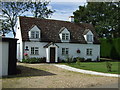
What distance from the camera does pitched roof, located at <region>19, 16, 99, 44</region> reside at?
26322 mm

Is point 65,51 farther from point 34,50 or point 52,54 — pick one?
point 34,50

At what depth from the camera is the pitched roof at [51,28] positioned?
1036 inches

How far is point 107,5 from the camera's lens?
46719 mm

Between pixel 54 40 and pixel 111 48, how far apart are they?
12807mm

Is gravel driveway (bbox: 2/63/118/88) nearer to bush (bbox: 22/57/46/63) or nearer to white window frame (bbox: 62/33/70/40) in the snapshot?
bush (bbox: 22/57/46/63)

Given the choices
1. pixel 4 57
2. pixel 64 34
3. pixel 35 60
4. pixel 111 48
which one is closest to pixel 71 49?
pixel 64 34

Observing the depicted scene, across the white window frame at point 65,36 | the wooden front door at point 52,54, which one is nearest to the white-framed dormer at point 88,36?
the white window frame at point 65,36

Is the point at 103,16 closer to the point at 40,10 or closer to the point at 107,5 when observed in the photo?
the point at 107,5

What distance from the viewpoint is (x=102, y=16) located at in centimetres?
4697

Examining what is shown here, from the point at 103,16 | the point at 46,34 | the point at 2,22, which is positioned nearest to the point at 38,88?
the point at 46,34

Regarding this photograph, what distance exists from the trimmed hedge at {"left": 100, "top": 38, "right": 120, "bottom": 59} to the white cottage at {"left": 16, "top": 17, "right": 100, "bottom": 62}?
14.6 ft

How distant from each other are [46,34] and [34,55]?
3.86m

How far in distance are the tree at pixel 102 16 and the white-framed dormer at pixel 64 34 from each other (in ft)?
59.2

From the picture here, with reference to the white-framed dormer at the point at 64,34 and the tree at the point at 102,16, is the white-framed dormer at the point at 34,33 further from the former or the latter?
the tree at the point at 102,16
